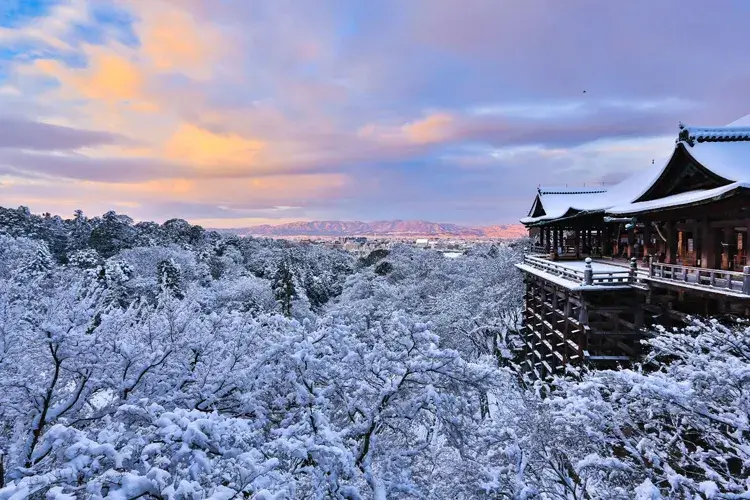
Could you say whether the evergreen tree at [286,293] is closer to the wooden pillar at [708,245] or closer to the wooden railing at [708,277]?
the wooden railing at [708,277]

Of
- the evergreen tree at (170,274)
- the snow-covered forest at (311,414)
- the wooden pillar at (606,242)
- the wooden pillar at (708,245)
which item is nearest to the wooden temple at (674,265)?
the wooden pillar at (708,245)

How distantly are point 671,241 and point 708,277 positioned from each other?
3428 millimetres

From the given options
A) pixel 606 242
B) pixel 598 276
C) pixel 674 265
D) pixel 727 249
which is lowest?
pixel 598 276

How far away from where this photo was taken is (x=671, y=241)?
14250 mm

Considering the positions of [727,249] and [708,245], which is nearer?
[708,245]

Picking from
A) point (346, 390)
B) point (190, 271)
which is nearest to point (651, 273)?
point (346, 390)

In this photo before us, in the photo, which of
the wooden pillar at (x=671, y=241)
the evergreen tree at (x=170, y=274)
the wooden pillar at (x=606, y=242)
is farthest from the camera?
the evergreen tree at (x=170, y=274)

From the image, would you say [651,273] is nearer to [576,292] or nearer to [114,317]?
[576,292]

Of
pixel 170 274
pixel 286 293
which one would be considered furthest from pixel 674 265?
pixel 170 274

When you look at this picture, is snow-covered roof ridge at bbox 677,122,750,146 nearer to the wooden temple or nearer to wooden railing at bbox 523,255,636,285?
the wooden temple

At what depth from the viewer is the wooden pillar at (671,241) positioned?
14086 millimetres

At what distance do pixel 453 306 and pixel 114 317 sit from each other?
20165mm

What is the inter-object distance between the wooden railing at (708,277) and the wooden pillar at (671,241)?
71 cm

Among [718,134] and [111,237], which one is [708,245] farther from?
[111,237]
